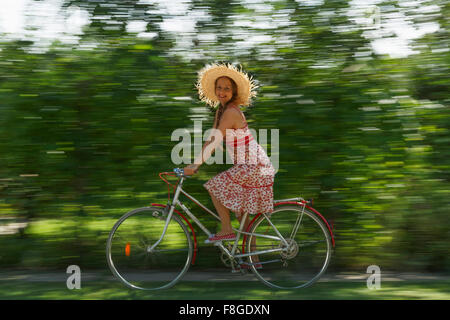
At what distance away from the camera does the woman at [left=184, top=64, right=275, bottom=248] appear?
4.35m

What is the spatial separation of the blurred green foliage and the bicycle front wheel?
18.2 inches

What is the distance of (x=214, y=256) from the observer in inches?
200

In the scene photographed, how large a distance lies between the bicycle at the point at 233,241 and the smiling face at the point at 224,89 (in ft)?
2.66

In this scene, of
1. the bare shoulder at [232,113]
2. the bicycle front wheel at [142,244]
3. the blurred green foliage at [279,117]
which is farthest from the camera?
the blurred green foliage at [279,117]

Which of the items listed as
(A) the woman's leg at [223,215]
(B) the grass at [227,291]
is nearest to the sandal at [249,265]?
(B) the grass at [227,291]

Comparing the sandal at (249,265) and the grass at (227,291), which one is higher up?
the sandal at (249,265)

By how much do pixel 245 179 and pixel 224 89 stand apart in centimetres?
87

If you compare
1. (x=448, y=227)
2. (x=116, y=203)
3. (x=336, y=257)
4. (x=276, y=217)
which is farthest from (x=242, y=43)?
(x=448, y=227)

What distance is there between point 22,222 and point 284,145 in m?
2.96

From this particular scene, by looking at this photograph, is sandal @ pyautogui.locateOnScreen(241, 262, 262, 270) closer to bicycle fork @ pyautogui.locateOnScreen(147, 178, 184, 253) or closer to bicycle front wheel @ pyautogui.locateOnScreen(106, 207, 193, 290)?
bicycle front wheel @ pyautogui.locateOnScreen(106, 207, 193, 290)

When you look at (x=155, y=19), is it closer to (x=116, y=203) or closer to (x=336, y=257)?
(x=116, y=203)

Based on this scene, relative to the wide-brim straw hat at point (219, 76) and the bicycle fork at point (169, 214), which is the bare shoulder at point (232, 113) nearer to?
the wide-brim straw hat at point (219, 76)

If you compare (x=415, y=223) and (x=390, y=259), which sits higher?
(x=415, y=223)

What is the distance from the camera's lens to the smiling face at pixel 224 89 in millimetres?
4379
